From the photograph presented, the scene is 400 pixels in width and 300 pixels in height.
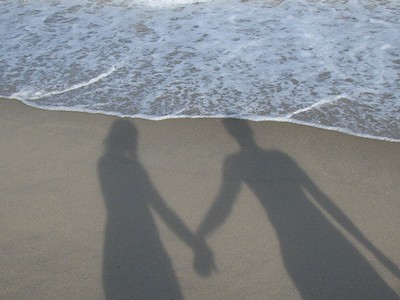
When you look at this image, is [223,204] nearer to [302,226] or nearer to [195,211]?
[195,211]

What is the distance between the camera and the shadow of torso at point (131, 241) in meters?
3.11

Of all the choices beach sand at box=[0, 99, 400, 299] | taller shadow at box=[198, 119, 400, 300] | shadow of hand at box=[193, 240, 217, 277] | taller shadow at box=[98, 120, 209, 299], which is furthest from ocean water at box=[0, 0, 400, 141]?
shadow of hand at box=[193, 240, 217, 277]

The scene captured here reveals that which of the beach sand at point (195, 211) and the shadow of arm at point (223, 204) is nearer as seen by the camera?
the beach sand at point (195, 211)

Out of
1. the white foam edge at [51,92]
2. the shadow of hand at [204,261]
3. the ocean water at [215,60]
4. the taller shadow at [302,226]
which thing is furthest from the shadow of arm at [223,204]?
the white foam edge at [51,92]

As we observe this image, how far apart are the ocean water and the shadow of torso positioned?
3.91 feet

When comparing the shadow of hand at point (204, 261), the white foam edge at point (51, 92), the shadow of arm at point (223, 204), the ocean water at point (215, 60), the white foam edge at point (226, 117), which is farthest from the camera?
the white foam edge at point (51, 92)

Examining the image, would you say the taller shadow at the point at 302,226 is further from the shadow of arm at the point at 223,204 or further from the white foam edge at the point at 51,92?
the white foam edge at the point at 51,92

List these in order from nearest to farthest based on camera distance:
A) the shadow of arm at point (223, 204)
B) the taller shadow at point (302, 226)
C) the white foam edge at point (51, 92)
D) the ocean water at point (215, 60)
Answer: the taller shadow at point (302, 226) → the shadow of arm at point (223, 204) → the ocean water at point (215, 60) → the white foam edge at point (51, 92)

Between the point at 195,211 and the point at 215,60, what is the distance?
336cm


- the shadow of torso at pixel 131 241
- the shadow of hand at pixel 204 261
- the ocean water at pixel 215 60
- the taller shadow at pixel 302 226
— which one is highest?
the taller shadow at pixel 302 226

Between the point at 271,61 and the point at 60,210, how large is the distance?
12.7 feet

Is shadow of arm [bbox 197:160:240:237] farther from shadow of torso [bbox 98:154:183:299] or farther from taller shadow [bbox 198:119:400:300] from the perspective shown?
shadow of torso [bbox 98:154:183:299]

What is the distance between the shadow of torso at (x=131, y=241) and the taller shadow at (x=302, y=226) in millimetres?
447

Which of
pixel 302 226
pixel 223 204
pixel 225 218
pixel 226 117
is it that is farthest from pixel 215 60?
pixel 302 226
